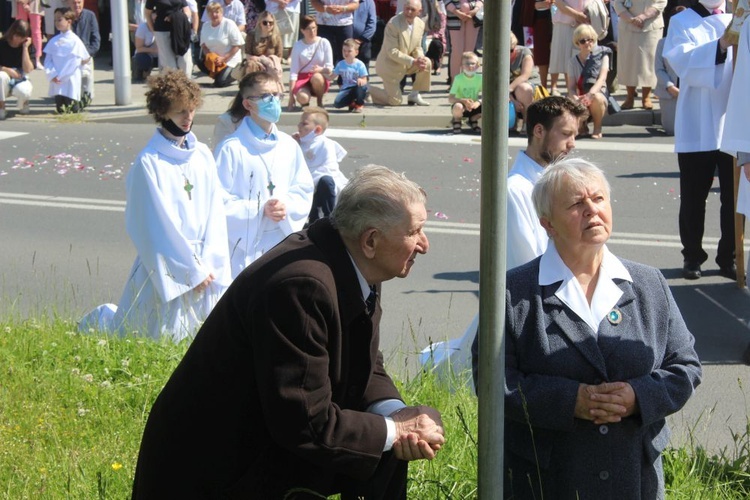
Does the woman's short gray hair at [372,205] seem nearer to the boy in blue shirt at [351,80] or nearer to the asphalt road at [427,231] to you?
the asphalt road at [427,231]

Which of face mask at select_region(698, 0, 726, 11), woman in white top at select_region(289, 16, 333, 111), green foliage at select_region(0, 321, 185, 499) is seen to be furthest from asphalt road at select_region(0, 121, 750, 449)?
face mask at select_region(698, 0, 726, 11)

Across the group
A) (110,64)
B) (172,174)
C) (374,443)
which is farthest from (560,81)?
(374,443)

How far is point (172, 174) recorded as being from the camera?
6969 mm

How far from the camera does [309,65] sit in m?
17.8

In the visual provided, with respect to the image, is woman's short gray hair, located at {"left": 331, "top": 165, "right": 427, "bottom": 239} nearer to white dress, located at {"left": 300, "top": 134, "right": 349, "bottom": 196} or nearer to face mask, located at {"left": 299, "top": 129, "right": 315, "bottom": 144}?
white dress, located at {"left": 300, "top": 134, "right": 349, "bottom": 196}

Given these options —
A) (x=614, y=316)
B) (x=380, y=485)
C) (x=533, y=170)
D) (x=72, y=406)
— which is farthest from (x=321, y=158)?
(x=380, y=485)

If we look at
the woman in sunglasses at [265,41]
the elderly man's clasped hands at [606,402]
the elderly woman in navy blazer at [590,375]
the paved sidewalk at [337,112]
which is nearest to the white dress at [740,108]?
the elderly woman in navy blazer at [590,375]

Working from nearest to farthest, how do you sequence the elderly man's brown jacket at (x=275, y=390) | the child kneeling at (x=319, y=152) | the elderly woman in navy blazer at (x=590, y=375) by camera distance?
the elderly man's brown jacket at (x=275, y=390) → the elderly woman in navy blazer at (x=590, y=375) → the child kneeling at (x=319, y=152)

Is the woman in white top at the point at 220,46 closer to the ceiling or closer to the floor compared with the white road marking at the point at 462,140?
closer to the ceiling

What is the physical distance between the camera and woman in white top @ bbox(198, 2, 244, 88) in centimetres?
1992

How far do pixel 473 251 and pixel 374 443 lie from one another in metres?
6.66

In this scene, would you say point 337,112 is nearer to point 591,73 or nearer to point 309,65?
point 309,65

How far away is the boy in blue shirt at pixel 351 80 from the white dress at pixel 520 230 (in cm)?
1181

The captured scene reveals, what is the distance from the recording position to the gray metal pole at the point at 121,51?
18.7m
